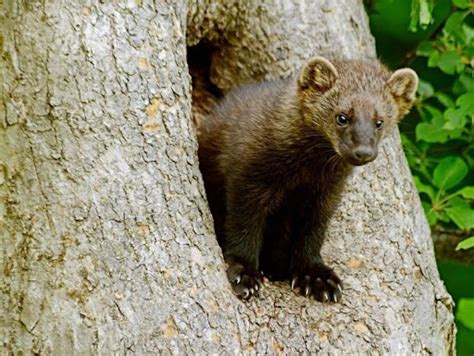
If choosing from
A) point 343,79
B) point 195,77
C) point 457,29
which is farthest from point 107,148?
point 457,29

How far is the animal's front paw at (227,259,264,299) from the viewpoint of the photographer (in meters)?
4.84

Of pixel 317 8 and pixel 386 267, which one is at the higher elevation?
pixel 317 8

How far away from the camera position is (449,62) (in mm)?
6500

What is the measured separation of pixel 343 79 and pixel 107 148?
1495 mm

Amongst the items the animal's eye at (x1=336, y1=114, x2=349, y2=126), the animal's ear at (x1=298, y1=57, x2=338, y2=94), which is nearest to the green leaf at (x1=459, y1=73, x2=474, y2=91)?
the animal's ear at (x1=298, y1=57, x2=338, y2=94)

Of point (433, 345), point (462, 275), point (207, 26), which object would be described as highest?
point (207, 26)

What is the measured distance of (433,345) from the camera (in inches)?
207

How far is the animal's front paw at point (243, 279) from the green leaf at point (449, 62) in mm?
2245

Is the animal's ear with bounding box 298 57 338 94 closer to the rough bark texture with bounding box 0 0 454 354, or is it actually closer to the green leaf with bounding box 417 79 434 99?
the rough bark texture with bounding box 0 0 454 354

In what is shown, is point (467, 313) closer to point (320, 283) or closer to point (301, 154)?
point (320, 283)

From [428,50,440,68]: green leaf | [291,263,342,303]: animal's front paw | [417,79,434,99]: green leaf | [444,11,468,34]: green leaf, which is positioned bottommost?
[291,263,342,303]: animal's front paw

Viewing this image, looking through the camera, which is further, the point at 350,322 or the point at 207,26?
the point at 207,26

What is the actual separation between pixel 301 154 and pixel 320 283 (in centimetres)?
78

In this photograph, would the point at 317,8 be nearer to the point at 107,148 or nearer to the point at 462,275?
the point at 107,148
